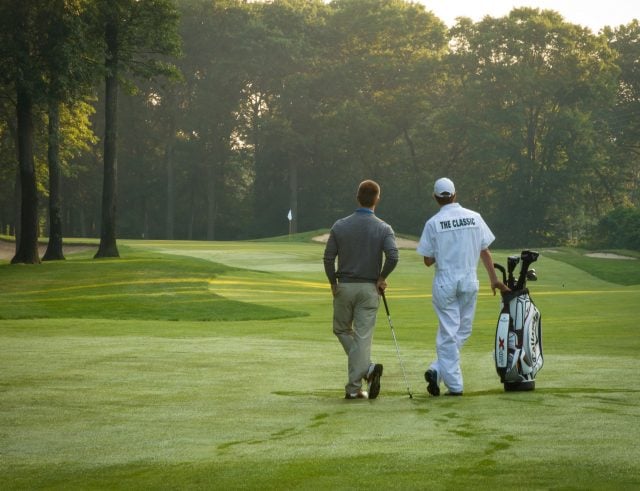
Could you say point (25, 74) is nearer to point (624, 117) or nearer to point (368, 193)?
point (368, 193)

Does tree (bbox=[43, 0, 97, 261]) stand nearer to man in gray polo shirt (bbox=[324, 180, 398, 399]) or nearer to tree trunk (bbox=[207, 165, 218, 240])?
man in gray polo shirt (bbox=[324, 180, 398, 399])

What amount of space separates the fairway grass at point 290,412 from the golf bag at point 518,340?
0.21 meters

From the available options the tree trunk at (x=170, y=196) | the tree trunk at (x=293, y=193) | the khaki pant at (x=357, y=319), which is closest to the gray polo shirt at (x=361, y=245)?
the khaki pant at (x=357, y=319)

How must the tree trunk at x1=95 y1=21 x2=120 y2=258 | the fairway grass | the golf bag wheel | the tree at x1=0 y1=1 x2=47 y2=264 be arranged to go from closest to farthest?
the fairway grass
the golf bag wheel
the tree at x1=0 y1=1 x2=47 y2=264
the tree trunk at x1=95 y1=21 x2=120 y2=258

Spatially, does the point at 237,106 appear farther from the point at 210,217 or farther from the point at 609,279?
the point at 609,279

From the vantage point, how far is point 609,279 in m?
52.3

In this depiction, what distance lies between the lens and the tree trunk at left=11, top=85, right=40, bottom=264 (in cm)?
4491

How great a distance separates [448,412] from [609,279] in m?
43.2

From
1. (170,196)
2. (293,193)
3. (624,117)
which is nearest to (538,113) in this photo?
(624,117)

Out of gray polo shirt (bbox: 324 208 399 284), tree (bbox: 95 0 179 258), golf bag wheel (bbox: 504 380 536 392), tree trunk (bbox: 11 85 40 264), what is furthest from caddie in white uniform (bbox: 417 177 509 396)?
tree (bbox: 95 0 179 258)

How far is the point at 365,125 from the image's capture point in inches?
3634

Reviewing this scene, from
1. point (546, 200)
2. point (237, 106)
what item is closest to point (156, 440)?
point (546, 200)

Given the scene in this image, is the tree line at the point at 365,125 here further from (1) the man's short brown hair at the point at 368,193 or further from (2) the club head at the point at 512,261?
(1) the man's short brown hair at the point at 368,193

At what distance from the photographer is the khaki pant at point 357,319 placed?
1220 cm
